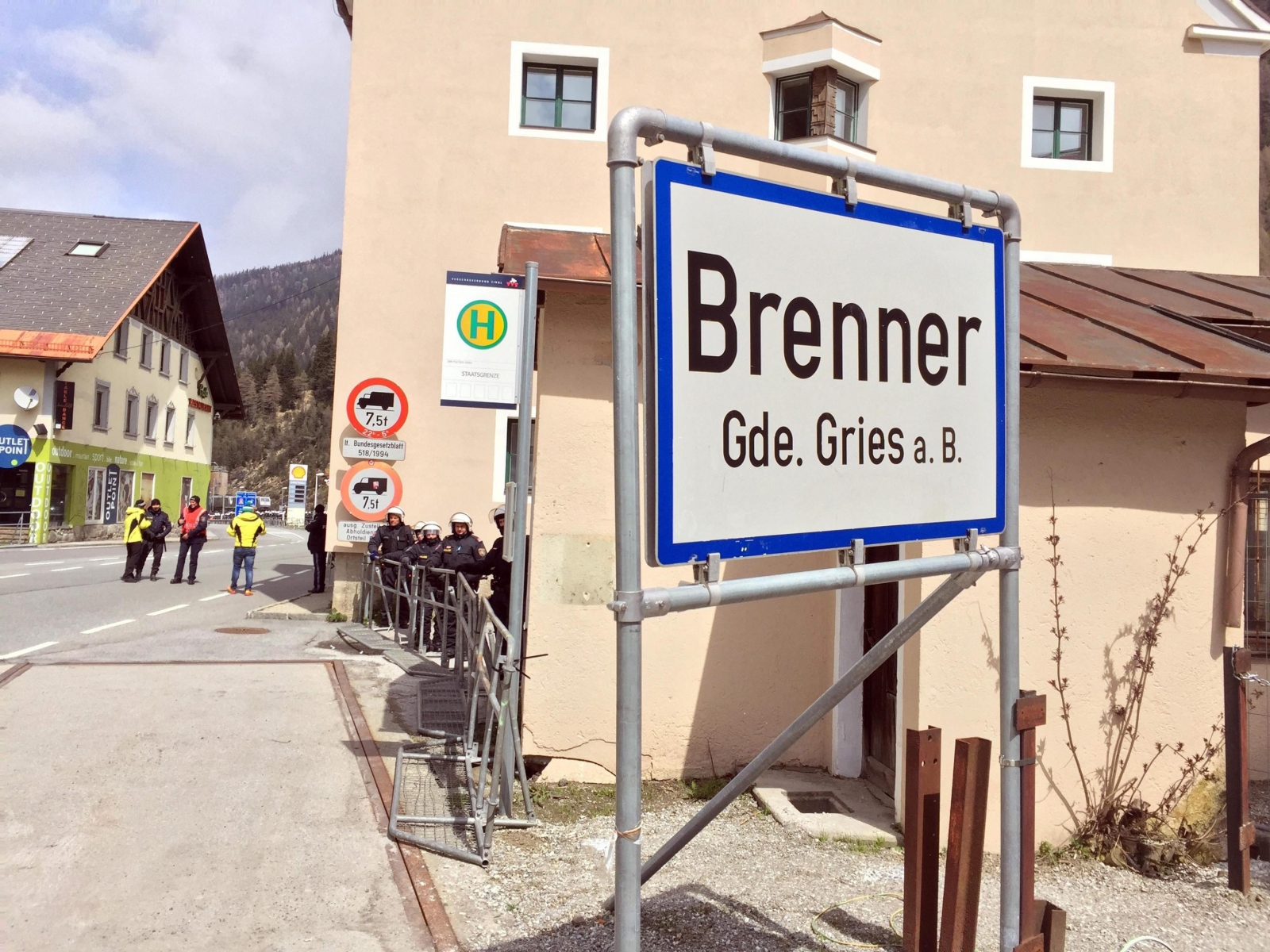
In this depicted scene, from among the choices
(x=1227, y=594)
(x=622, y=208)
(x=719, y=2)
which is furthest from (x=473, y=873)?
(x=719, y=2)

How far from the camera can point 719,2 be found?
14195mm

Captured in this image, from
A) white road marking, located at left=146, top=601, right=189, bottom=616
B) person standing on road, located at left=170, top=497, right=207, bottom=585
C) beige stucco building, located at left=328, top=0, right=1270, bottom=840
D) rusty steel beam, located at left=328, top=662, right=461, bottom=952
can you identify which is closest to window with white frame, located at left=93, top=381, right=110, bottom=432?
person standing on road, located at left=170, top=497, right=207, bottom=585

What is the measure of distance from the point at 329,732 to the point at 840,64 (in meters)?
10.8

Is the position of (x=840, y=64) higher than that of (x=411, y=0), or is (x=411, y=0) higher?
(x=411, y=0)

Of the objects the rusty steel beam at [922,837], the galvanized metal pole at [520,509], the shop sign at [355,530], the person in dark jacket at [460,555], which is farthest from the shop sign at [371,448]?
the rusty steel beam at [922,837]

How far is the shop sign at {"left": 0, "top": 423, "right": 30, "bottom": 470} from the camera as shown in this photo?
32.1m

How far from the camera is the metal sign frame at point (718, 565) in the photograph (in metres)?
2.03

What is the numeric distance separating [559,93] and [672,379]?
13298mm

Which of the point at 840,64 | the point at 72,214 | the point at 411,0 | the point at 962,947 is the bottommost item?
the point at 962,947

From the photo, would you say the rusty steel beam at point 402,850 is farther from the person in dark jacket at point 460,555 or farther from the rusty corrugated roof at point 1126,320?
the rusty corrugated roof at point 1126,320

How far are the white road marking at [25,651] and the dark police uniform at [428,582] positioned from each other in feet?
13.5

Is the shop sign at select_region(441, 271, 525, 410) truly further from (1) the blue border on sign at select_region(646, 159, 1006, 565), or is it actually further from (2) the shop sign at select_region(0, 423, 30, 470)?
(2) the shop sign at select_region(0, 423, 30, 470)

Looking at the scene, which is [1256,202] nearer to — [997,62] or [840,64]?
[997,62]

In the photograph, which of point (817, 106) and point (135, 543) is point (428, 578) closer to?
point (817, 106)
